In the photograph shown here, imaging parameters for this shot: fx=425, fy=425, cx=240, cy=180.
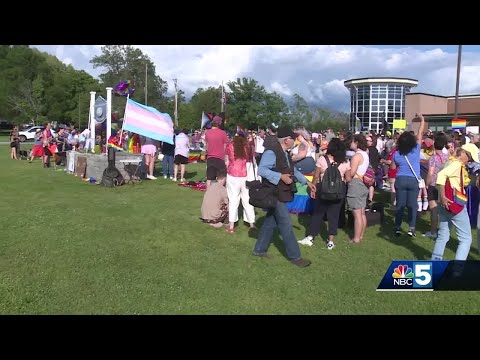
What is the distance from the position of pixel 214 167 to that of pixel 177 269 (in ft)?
11.2

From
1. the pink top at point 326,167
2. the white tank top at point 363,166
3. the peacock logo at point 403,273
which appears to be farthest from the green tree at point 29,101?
the peacock logo at point 403,273

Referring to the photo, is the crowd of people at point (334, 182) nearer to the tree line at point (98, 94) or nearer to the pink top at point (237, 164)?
the pink top at point (237, 164)

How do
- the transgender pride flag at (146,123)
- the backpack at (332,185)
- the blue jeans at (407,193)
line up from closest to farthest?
the backpack at (332,185), the blue jeans at (407,193), the transgender pride flag at (146,123)

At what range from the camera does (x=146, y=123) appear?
13.0 metres

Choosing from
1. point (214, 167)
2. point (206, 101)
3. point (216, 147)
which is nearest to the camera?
point (214, 167)

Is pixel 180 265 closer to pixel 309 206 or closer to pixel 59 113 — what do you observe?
pixel 309 206

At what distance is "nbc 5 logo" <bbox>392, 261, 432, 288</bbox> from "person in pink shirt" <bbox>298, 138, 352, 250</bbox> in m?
1.84

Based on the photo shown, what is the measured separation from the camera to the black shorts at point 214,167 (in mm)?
8500

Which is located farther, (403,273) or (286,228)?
(286,228)

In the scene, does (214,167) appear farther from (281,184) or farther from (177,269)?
(177,269)

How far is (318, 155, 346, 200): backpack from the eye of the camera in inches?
254

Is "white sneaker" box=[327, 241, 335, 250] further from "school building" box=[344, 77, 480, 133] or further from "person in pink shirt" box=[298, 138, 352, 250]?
"school building" box=[344, 77, 480, 133]

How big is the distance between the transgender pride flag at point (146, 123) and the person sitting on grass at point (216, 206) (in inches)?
212

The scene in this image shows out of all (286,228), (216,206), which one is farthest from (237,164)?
(286,228)
